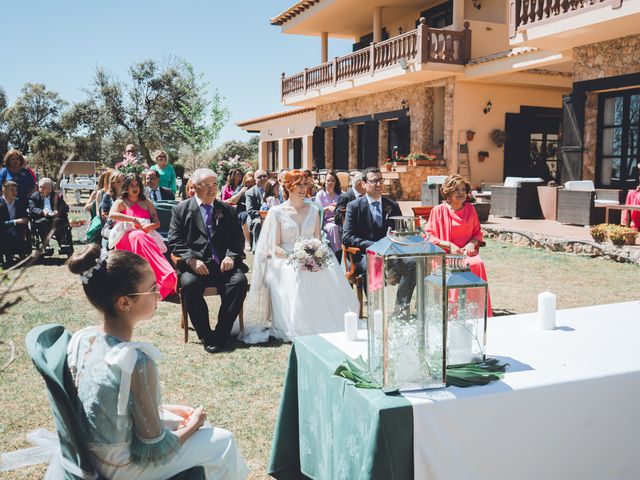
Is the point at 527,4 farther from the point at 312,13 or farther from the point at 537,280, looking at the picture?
the point at 312,13

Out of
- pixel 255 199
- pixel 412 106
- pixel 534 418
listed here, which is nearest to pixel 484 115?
pixel 412 106

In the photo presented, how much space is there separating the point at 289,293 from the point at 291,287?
60 mm

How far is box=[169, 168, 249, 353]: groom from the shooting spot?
5535 mm

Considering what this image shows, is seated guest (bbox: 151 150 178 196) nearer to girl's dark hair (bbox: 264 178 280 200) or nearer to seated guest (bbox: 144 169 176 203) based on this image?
seated guest (bbox: 144 169 176 203)

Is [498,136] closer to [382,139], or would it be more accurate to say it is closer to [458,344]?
[382,139]

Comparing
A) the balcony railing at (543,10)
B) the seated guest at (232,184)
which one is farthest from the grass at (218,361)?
the balcony railing at (543,10)

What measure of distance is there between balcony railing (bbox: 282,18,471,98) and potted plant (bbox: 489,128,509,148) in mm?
2325

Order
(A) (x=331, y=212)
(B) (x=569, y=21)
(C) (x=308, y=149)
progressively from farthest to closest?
(C) (x=308, y=149) < (B) (x=569, y=21) < (A) (x=331, y=212)

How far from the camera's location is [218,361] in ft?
16.2

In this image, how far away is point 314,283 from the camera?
18.9 ft

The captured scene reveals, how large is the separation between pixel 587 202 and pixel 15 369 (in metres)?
10.2

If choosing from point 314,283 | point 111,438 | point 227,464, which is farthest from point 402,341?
point 314,283

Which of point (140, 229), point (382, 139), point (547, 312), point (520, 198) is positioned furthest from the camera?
point (382, 139)

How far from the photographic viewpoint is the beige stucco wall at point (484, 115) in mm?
17797
